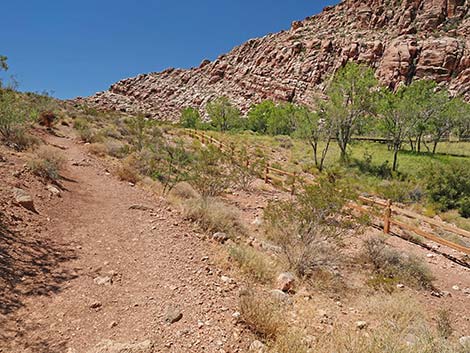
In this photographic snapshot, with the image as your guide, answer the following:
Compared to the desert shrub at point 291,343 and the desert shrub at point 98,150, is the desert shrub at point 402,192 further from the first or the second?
the desert shrub at point 98,150

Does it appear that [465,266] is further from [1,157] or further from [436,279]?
[1,157]

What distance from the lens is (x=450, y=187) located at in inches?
559

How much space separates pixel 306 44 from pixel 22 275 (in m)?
102

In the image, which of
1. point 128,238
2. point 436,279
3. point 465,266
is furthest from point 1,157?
point 465,266

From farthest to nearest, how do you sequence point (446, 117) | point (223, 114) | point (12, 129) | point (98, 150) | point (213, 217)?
point (223, 114)
point (446, 117)
point (98, 150)
point (12, 129)
point (213, 217)

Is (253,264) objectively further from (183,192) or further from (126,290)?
(183,192)

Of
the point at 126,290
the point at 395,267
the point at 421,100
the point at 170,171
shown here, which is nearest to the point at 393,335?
the point at 126,290

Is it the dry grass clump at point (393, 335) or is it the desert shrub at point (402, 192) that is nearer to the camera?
the dry grass clump at point (393, 335)

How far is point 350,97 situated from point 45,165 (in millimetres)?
21060

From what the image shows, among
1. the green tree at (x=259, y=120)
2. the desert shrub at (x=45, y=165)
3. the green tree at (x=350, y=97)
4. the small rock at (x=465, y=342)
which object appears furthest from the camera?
the green tree at (x=259, y=120)

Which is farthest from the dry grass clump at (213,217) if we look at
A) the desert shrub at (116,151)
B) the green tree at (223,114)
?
the green tree at (223,114)

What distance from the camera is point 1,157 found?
835 cm

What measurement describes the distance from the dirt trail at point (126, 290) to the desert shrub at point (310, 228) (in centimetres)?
197

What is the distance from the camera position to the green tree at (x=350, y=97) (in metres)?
21.6
